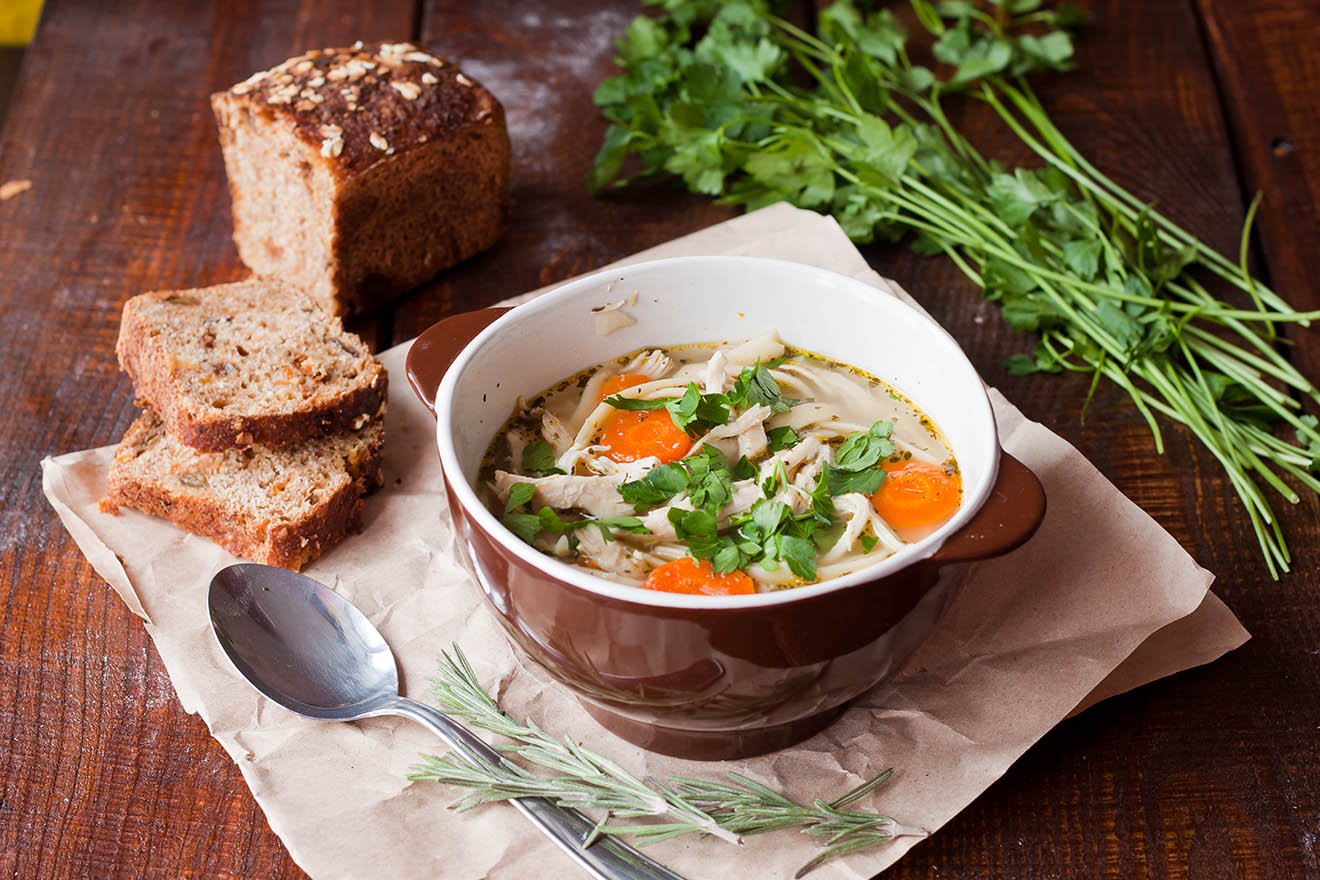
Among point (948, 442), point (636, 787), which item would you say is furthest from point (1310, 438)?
point (636, 787)

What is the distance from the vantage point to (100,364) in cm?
310

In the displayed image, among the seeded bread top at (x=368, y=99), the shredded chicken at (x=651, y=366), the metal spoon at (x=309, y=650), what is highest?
the seeded bread top at (x=368, y=99)

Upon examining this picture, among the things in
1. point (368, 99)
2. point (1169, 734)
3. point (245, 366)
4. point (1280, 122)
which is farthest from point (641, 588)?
point (1280, 122)

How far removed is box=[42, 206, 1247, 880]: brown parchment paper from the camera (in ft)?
6.77

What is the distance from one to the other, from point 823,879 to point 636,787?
0.33m

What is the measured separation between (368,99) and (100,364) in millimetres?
929

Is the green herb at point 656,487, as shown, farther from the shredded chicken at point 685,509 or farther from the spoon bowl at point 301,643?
the spoon bowl at point 301,643

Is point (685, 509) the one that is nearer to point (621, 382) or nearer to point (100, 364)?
point (621, 382)

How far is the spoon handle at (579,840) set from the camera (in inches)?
78.2

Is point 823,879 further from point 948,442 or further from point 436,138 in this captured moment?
point 436,138

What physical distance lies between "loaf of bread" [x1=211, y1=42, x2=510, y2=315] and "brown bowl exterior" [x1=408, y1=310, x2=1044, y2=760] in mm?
1359

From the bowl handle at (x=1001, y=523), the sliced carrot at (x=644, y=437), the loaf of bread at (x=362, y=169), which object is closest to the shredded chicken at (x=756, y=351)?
the sliced carrot at (x=644, y=437)

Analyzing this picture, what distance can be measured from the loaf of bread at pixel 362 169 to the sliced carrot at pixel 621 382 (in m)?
1.00

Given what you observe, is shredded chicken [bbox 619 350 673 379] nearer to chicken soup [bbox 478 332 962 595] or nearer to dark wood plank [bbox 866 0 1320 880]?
chicken soup [bbox 478 332 962 595]
